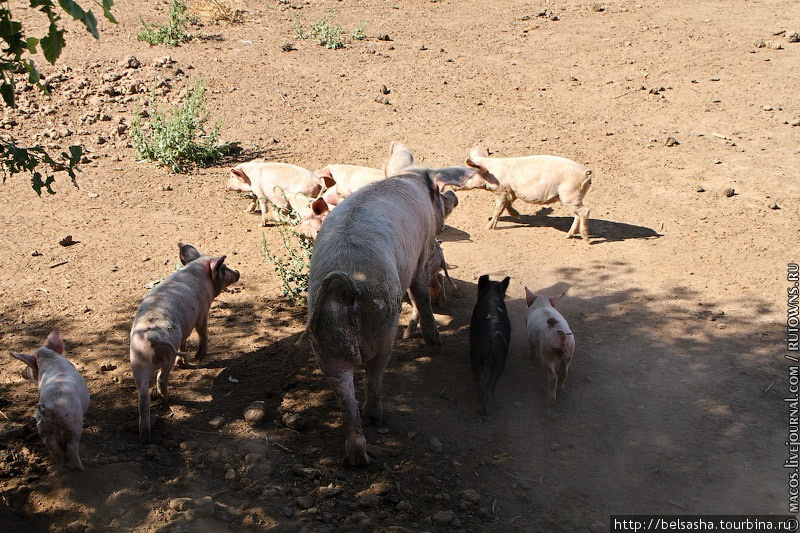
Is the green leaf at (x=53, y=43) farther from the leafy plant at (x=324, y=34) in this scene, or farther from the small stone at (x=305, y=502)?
the leafy plant at (x=324, y=34)

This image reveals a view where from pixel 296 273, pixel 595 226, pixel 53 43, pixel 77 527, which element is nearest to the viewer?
pixel 53 43

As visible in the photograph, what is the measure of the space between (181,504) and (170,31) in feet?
32.9

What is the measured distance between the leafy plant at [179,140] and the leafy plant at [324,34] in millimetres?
3853

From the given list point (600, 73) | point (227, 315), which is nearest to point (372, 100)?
point (600, 73)

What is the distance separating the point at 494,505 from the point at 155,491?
73.3 inches

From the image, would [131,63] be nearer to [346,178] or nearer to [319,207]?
[346,178]

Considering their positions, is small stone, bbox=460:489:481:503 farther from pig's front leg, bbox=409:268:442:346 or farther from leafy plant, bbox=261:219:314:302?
leafy plant, bbox=261:219:314:302

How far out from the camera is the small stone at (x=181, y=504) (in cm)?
356

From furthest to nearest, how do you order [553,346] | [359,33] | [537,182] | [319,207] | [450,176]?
[359,33] < [537,182] < [319,207] < [450,176] < [553,346]

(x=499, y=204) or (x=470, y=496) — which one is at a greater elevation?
(x=499, y=204)

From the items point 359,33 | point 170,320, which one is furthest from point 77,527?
point 359,33

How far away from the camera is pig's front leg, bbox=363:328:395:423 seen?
170 inches

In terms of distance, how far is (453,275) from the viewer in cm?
676

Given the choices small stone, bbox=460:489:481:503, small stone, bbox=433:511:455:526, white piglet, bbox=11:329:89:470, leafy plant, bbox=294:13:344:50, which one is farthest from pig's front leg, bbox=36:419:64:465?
leafy plant, bbox=294:13:344:50
